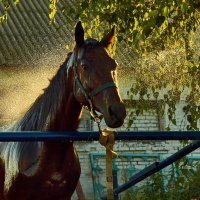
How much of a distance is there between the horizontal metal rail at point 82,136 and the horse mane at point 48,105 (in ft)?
2.96

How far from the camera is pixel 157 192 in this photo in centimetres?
838

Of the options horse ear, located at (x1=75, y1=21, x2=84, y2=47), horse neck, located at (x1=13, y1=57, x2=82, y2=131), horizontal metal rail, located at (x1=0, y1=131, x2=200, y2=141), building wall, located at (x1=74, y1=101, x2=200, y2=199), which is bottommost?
horizontal metal rail, located at (x1=0, y1=131, x2=200, y2=141)

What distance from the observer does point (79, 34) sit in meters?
Answer: 4.04

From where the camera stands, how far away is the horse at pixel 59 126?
3902 mm

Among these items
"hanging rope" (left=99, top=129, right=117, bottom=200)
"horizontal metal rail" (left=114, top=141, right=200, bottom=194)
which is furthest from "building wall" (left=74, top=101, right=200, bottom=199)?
"hanging rope" (left=99, top=129, right=117, bottom=200)

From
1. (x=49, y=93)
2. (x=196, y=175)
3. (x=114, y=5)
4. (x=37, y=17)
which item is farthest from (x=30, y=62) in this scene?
(x=49, y=93)

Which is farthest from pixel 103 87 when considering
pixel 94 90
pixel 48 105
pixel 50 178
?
pixel 50 178

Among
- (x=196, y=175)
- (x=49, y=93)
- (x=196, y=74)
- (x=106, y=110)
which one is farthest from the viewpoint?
(x=196, y=175)

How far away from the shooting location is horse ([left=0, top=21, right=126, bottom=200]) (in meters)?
3.90

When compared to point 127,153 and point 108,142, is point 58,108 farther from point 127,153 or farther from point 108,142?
point 127,153

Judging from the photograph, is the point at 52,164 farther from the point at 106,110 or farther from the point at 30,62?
the point at 30,62

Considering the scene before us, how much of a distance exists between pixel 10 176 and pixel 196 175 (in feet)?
17.6

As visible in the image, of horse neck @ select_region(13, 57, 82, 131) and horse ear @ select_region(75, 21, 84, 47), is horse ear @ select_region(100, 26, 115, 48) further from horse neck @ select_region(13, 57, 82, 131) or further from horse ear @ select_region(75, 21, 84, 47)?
horse neck @ select_region(13, 57, 82, 131)

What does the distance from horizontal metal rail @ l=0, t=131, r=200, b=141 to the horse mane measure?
2.96ft
